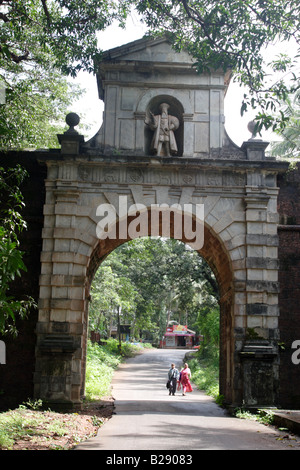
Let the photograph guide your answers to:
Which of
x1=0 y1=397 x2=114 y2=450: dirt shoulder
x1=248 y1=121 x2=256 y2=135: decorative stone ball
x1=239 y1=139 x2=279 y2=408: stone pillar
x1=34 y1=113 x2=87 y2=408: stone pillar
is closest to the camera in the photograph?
x1=0 y1=397 x2=114 y2=450: dirt shoulder

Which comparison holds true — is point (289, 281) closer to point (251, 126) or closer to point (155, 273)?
point (251, 126)

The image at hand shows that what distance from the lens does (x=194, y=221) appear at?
13.8m

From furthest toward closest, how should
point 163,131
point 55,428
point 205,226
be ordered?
point 163,131 → point 205,226 → point 55,428

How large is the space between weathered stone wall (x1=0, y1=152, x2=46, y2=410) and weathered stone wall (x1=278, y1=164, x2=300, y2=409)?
566 centimetres

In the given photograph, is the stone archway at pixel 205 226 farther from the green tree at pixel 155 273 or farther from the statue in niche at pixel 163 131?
the green tree at pixel 155 273

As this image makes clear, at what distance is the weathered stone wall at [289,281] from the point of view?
12.5 meters

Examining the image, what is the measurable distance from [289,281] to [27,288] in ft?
20.0

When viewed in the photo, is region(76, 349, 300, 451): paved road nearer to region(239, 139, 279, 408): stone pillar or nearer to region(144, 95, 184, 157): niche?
region(239, 139, 279, 408): stone pillar

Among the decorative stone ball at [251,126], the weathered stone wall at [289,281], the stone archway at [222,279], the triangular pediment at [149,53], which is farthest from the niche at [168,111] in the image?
the weathered stone wall at [289,281]

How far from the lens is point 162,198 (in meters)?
12.6

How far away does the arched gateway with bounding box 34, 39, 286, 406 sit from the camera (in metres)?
11.9

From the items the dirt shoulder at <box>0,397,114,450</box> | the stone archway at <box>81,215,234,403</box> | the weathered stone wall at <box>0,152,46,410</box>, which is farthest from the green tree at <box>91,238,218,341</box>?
the dirt shoulder at <box>0,397,114,450</box>

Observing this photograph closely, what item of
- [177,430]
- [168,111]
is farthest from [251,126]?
[177,430]
